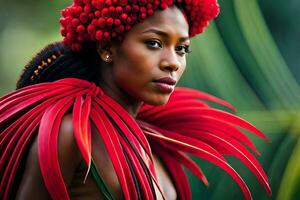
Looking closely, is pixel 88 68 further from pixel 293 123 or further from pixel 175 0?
pixel 293 123

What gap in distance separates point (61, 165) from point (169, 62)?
30 cm

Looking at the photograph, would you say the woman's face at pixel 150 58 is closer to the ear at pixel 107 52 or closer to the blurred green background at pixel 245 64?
the ear at pixel 107 52

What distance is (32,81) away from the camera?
4.30 feet

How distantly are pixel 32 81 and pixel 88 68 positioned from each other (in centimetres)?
13

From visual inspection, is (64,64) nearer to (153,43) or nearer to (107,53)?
(107,53)

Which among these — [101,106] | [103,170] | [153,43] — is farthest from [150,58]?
[103,170]

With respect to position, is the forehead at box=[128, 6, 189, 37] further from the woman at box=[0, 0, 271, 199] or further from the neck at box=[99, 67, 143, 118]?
the neck at box=[99, 67, 143, 118]

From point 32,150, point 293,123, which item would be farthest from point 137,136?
point 293,123

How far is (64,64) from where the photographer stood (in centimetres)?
129

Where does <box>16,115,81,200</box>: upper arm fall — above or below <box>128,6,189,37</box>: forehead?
below

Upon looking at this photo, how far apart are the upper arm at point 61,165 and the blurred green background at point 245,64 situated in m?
0.84

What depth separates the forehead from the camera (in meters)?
1.22

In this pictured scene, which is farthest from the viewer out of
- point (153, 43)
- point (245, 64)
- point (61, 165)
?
point (245, 64)

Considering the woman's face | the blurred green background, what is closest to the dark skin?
the woman's face
